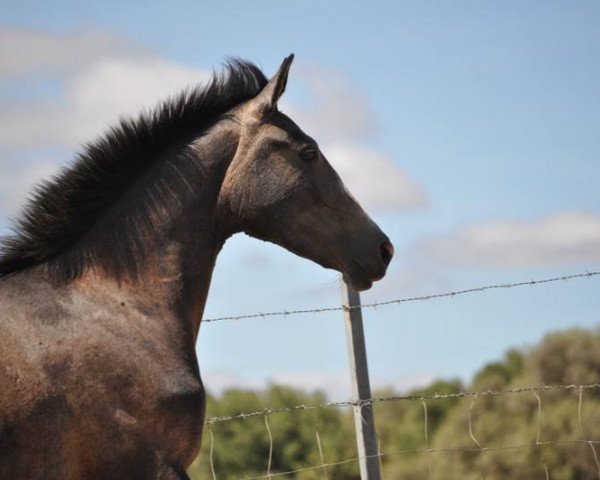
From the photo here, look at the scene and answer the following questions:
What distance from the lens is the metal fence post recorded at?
23.3 ft

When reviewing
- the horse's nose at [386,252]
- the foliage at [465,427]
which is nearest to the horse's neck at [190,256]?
the horse's nose at [386,252]

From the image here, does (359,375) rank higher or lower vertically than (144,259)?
lower

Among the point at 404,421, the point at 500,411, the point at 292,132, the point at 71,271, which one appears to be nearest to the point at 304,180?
the point at 292,132

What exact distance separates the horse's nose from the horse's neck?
0.73 meters

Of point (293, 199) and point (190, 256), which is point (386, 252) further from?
point (190, 256)

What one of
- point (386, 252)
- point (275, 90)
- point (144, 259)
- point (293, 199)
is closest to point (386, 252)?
point (386, 252)

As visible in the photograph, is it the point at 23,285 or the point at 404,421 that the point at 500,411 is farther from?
the point at 23,285

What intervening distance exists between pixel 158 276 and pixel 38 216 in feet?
1.95

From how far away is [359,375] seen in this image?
23.4ft

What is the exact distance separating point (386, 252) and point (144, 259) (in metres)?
1.15

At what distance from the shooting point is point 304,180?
5.69m

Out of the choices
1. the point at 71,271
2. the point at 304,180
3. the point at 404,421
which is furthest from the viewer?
the point at 404,421

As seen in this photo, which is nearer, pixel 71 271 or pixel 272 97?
pixel 71 271

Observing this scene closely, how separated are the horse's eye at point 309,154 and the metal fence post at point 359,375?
152 cm
